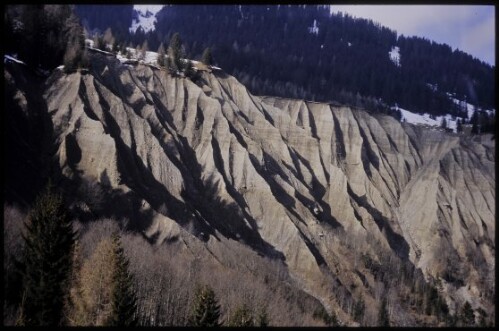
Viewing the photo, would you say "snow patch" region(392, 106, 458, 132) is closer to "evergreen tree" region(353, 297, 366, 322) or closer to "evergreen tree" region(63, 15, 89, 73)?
"evergreen tree" region(353, 297, 366, 322)

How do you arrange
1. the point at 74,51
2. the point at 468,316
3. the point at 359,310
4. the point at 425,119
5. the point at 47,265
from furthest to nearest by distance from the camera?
the point at 425,119 < the point at 74,51 < the point at 359,310 < the point at 468,316 < the point at 47,265

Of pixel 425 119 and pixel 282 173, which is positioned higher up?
pixel 425 119

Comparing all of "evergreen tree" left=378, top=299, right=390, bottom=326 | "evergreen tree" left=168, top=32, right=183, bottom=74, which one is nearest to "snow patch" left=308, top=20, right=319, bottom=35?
"evergreen tree" left=168, top=32, right=183, bottom=74

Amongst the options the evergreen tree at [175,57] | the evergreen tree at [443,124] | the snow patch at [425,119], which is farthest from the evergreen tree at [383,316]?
the snow patch at [425,119]

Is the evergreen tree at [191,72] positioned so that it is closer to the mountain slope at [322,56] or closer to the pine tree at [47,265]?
the mountain slope at [322,56]

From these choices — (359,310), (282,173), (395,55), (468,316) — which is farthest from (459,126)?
(395,55)

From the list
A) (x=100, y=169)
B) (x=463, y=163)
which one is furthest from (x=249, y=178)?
(x=463, y=163)

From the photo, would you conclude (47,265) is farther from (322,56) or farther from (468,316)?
(322,56)
